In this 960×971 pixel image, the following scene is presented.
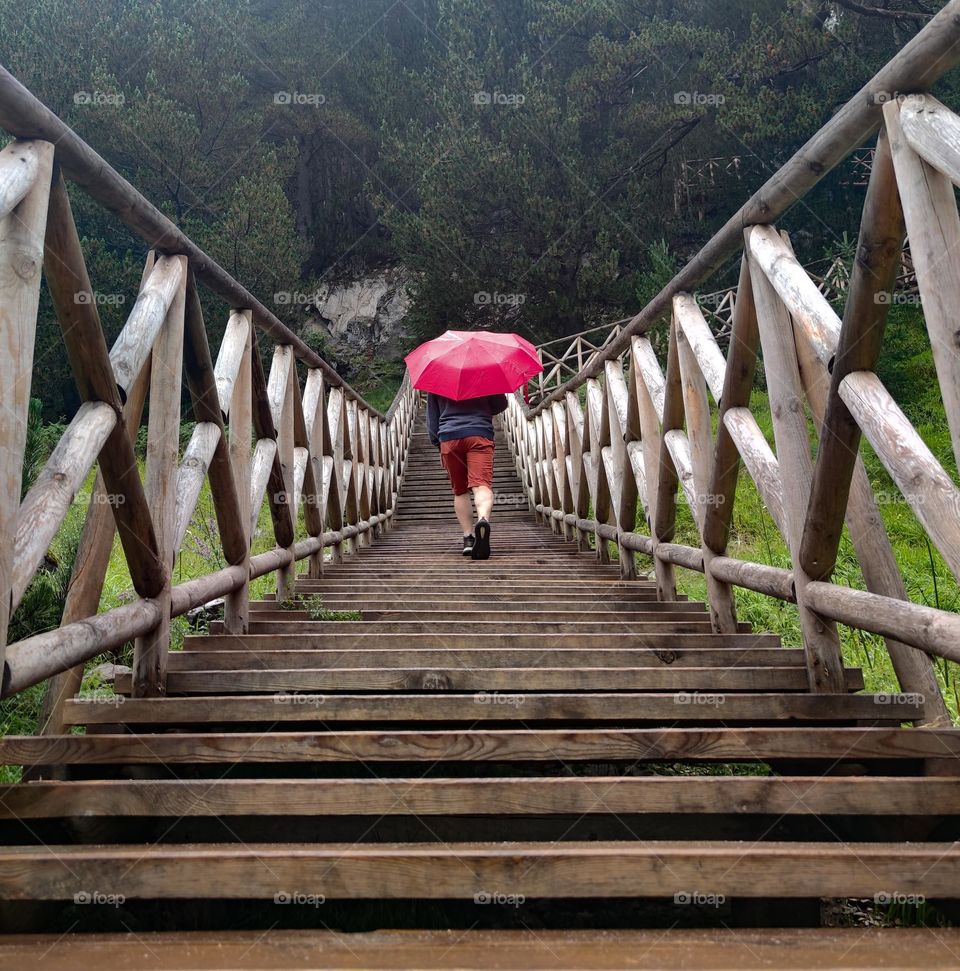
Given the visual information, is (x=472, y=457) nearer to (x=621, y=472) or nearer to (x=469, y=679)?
(x=621, y=472)

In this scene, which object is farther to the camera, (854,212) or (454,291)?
(454,291)

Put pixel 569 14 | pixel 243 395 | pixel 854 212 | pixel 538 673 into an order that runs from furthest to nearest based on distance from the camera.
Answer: pixel 569 14
pixel 854 212
pixel 243 395
pixel 538 673

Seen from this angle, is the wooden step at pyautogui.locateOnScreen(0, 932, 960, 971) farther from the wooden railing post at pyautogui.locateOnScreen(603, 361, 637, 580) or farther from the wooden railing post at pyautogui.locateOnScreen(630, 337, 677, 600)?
the wooden railing post at pyautogui.locateOnScreen(603, 361, 637, 580)

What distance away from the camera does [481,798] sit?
146 cm

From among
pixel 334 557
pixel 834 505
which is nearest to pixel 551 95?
pixel 334 557

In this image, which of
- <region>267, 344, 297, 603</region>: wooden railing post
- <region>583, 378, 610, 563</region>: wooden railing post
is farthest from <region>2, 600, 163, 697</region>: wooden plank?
<region>583, 378, 610, 563</region>: wooden railing post

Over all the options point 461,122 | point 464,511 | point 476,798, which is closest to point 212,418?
point 476,798

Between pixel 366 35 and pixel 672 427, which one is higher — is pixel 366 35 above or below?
above

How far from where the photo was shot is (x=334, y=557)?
16.6 ft

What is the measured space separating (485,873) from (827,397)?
129 centimetres

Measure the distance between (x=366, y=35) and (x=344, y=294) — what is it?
701 cm

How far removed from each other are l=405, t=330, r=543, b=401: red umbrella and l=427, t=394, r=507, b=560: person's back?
129 millimetres

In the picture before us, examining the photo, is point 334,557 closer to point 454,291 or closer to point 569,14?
point 454,291

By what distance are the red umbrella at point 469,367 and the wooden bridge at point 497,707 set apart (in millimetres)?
2328
